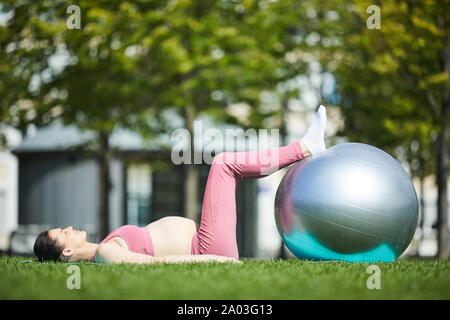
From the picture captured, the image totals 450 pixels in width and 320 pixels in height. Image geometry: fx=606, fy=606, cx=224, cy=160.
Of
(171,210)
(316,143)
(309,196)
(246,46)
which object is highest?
(246,46)

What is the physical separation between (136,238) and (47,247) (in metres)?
0.97

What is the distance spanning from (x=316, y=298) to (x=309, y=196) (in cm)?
210

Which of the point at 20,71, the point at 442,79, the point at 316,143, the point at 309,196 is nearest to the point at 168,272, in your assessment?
the point at 309,196

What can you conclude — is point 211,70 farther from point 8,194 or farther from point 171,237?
point 8,194

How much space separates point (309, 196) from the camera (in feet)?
20.8

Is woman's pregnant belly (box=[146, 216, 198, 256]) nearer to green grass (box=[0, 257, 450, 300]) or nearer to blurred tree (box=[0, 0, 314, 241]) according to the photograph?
green grass (box=[0, 257, 450, 300])

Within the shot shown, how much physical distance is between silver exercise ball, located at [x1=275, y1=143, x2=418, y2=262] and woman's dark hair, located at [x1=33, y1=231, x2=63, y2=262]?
241 centimetres

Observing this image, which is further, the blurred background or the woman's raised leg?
the blurred background

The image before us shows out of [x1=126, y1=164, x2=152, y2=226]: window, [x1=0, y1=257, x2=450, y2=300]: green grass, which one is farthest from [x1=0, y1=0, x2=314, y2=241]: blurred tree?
[x1=0, y1=257, x2=450, y2=300]: green grass

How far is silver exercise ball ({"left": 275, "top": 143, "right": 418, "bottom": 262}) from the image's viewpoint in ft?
20.5

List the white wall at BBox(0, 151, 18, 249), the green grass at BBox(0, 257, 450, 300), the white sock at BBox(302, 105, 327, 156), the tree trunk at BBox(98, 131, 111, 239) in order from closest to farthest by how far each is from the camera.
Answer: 1. the green grass at BBox(0, 257, 450, 300)
2. the white sock at BBox(302, 105, 327, 156)
3. the tree trunk at BBox(98, 131, 111, 239)
4. the white wall at BBox(0, 151, 18, 249)

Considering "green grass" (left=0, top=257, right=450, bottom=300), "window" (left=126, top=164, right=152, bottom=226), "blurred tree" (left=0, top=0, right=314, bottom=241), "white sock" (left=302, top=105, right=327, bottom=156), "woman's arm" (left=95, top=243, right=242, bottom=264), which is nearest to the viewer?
"green grass" (left=0, top=257, right=450, bottom=300)

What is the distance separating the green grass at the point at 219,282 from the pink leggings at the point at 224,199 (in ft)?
1.41
